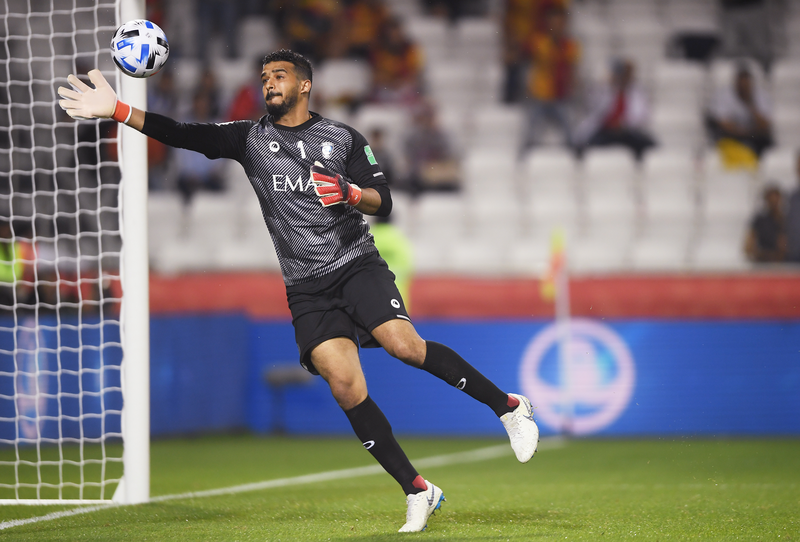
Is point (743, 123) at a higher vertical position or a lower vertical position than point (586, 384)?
higher

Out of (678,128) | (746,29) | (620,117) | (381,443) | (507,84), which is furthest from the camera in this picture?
(746,29)

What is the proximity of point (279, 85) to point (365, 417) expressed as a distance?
159 cm

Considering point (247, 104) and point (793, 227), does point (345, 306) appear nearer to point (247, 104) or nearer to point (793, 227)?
point (793, 227)

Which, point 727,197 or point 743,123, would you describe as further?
point 743,123

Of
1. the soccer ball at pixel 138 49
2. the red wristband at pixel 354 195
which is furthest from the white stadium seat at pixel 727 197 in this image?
the soccer ball at pixel 138 49

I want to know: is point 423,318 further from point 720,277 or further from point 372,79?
point 372,79

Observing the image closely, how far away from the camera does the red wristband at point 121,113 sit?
15.6 ft

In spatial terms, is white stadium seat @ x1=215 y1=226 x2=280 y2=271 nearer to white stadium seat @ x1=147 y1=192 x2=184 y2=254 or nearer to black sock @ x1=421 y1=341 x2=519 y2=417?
white stadium seat @ x1=147 y1=192 x2=184 y2=254

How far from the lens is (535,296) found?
11102mm

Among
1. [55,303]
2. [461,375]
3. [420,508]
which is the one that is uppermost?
[55,303]

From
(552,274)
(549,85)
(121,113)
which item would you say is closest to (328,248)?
(121,113)

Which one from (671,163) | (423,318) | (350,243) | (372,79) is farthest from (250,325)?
(350,243)

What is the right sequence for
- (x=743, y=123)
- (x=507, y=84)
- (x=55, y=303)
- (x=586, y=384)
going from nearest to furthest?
(x=55, y=303)
(x=586, y=384)
(x=743, y=123)
(x=507, y=84)

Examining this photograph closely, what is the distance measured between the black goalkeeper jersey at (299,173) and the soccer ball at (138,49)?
25 centimetres
